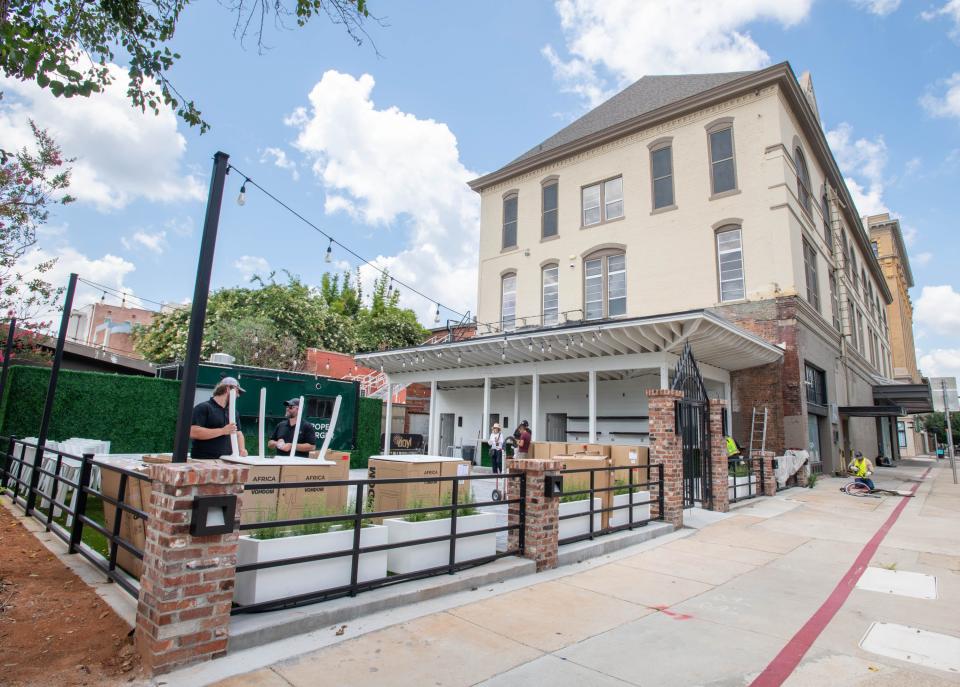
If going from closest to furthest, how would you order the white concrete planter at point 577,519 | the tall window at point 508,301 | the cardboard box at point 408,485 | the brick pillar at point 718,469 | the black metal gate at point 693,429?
the cardboard box at point 408,485
the white concrete planter at point 577,519
the black metal gate at point 693,429
the brick pillar at point 718,469
the tall window at point 508,301

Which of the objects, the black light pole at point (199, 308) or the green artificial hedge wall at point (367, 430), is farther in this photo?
the green artificial hedge wall at point (367, 430)

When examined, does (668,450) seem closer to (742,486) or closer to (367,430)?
(742,486)

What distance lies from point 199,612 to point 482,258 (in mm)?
24241

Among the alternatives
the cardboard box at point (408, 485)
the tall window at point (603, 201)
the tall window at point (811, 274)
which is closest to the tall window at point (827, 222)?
the tall window at point (811, 274)

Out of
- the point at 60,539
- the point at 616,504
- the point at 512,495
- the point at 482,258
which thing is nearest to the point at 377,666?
the point at 512,495

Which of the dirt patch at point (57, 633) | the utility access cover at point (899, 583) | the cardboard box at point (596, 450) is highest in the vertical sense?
the cardboard box at point (596, 450)

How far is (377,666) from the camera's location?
10.9ft

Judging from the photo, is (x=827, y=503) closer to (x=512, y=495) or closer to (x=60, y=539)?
(x=512, y=495)

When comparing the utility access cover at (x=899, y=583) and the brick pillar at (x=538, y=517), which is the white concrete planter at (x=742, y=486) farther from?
the brick pillar at (x=538, y=517)

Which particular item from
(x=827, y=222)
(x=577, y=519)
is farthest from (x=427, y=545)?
(x=827, y=222)

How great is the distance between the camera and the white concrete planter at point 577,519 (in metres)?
6.62

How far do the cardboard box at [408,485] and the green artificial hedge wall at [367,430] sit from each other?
1349 centimetres

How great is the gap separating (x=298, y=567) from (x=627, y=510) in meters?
5.44

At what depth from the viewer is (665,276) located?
66.5 ft
